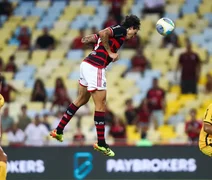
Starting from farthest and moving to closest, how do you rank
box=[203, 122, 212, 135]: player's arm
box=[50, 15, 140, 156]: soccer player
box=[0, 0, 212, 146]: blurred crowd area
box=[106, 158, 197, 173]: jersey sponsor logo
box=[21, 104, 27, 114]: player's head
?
box=[21, 104, 27, 114]: player's head → box=[0, 0, 212, 146]: blurred crowd area → box=[106, 158, 197, 173]: jersey sponsor logo → box=[50, 15, 140, 156]: soccer player → box=[203, 122, 212, 135]: player's arm

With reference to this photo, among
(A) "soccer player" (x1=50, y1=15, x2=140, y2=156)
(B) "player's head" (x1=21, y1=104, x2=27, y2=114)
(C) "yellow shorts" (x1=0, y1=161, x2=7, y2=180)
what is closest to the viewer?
(C) "yellow shorts" (x1=0, y1=161, x2=7, y2=180)

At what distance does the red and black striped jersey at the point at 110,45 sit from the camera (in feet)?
50.7

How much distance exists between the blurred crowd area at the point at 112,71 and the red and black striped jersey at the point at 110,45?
5.81 meters

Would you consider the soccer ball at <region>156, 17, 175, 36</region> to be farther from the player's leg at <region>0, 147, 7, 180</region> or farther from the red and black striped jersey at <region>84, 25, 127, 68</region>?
the player's leg at <region>0, 147, 7, 180</region>

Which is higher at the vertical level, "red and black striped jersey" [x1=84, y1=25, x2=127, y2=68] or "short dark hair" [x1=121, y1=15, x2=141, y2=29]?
"short dark hair" [x1=121, y1=15, x2=141, y2=29]

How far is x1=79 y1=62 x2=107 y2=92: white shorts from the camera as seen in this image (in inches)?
614

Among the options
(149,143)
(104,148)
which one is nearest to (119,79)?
(149,143)

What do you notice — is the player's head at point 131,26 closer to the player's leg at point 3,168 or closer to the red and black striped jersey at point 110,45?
the red and black striped jersey at point 110,45

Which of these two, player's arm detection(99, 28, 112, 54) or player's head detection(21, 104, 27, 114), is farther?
player's head detection(21, 104, 27, 114)

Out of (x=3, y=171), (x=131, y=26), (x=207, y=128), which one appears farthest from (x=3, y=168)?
(x=207, y=128)

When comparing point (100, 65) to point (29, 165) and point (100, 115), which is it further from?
point (29, 165)

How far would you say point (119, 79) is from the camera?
26.1 meters

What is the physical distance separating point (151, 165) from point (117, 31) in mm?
6437

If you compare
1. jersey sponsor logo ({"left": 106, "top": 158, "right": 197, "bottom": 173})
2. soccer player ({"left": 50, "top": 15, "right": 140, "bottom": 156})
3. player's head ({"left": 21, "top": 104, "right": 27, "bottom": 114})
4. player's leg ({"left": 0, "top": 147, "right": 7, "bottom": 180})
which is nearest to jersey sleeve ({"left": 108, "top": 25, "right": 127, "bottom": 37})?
soccer player ({"left": 50, "top": 15, "right": 140, "bottom": 156})
